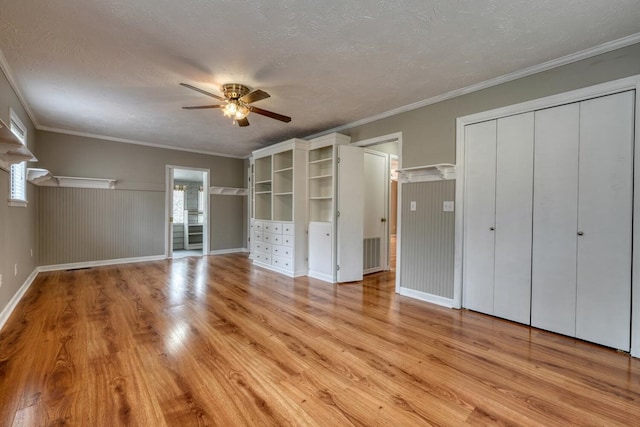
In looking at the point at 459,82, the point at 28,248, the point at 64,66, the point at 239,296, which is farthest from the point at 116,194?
the point at 459,82

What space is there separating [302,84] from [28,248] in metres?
4.61

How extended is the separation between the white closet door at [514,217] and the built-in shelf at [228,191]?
590 cm

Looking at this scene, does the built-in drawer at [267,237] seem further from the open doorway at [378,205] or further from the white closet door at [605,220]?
the white closet door at [605,220]

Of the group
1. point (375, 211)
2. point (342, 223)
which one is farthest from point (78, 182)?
point (375, 211)

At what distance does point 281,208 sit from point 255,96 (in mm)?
2839

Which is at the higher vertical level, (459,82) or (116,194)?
(459,82)

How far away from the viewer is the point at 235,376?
76.2 inches

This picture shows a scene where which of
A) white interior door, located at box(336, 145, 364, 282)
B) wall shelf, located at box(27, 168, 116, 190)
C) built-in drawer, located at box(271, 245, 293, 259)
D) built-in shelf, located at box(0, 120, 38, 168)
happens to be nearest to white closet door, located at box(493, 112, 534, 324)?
white interior door, located at box(336, 145, 364, 282)

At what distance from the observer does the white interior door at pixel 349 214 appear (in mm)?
4402

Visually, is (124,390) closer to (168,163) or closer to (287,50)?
(287,50)

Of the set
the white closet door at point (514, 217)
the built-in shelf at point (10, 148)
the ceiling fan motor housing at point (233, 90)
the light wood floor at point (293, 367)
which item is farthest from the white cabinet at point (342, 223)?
the built-in shelf at point (10, 148)

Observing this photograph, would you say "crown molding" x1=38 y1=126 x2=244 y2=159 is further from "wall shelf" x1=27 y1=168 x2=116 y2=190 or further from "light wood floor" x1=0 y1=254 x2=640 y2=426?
"light wood floor" x1=0 y1=254 x2=640 y2=426

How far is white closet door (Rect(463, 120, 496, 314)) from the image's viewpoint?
3.08 m

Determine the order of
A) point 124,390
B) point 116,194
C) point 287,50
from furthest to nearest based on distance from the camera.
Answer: point 116,194
point 287,50
point 124,390
